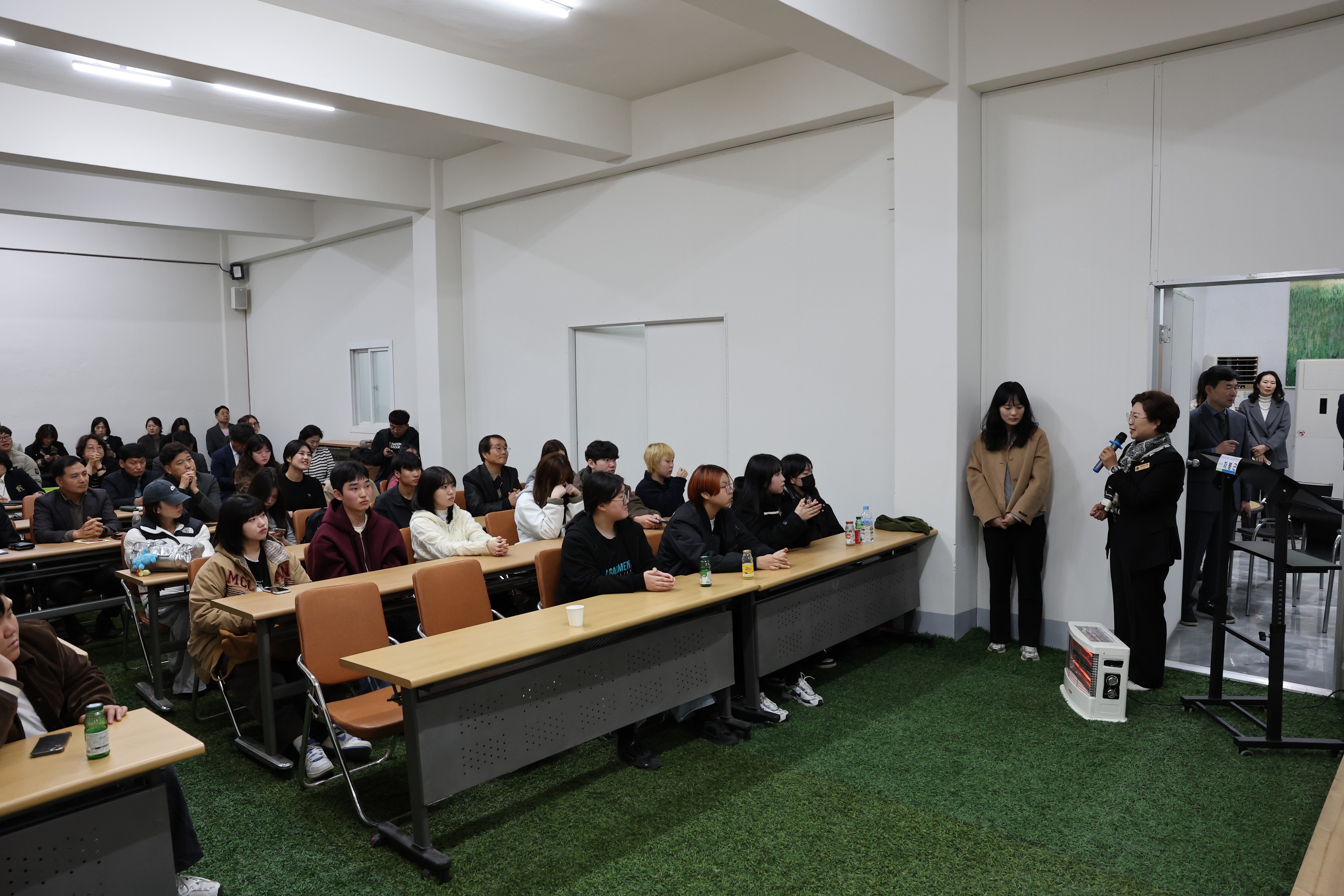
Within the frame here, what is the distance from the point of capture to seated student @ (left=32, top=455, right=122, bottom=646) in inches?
238

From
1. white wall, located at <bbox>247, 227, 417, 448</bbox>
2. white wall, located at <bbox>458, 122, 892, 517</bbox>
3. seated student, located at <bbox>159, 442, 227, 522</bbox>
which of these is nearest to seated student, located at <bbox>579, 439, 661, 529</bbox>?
white wall, located at <bbox>458, 122, 892, 517</bbox>

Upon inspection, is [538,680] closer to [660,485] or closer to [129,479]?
[660,485]

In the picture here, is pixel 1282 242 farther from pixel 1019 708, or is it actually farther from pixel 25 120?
pixel 25 120

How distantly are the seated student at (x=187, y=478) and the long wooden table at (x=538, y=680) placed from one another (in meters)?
3.62

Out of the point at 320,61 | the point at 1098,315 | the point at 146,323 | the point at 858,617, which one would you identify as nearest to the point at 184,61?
the point at 320,61

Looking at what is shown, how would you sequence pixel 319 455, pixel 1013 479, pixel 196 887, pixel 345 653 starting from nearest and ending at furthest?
pixel 196 887 → pixel 345 653 → pixel 1013 479 → pixel 319 455

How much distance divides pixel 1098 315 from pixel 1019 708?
251 cm

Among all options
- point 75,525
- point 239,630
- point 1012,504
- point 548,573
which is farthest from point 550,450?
point 75,525

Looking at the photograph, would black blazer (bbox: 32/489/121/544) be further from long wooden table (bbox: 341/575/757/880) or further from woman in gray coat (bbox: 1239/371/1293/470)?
woman in gray coat (bbox: 1239/371/1293/470)

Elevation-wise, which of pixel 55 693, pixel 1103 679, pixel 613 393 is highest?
pixel 613 393

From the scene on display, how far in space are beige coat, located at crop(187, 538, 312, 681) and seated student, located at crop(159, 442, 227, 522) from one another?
195 cm

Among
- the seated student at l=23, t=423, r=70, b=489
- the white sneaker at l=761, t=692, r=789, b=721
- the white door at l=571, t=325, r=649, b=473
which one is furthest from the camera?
the seated student at l=23, t=423, r=70, b=489

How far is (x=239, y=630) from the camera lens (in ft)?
13.6

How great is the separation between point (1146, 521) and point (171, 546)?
552cm
